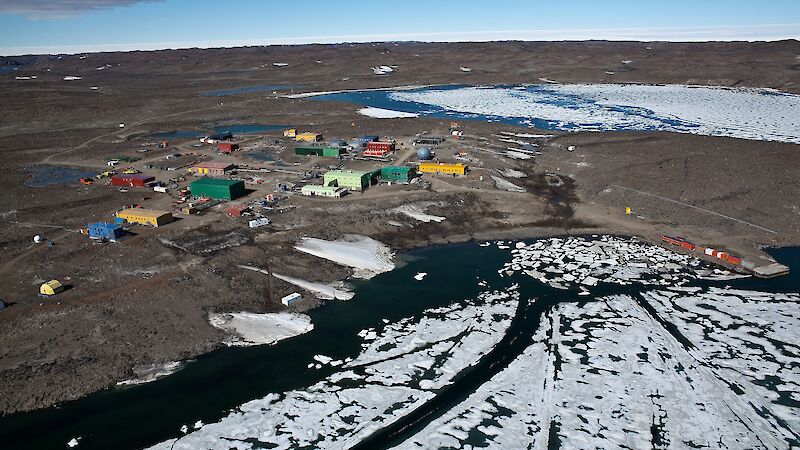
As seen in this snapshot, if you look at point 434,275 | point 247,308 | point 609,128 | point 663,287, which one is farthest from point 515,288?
point 609,128

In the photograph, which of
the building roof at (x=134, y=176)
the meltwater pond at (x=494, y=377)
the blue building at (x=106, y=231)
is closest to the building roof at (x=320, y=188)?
the meltwater pond at (x=494, y=377)

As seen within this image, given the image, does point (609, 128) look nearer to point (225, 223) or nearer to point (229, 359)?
point (225, 223)

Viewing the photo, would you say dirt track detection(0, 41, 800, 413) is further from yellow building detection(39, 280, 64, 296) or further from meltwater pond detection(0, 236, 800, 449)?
meltwater pond detection(0, 236, 800, 449)

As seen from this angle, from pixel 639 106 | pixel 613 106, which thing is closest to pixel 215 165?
pixel 613 106

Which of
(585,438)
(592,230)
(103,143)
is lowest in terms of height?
(585,438)

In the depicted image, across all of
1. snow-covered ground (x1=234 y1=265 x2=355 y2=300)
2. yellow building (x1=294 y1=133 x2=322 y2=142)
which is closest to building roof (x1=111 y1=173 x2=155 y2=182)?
yellow building (x1=294 y1=133 x2=322 y2=142)

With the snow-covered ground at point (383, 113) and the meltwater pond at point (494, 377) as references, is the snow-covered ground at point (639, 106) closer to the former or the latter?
the snow-covered ground at point (383, 113)

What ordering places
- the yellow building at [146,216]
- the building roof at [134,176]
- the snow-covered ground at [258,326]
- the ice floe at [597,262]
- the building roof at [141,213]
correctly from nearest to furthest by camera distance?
the snow-covered ground at [258,326] < the ice floe at [597,262] < the yellow building at [146,216] < the building roof at [141,213] < the building roof at [134,176]
